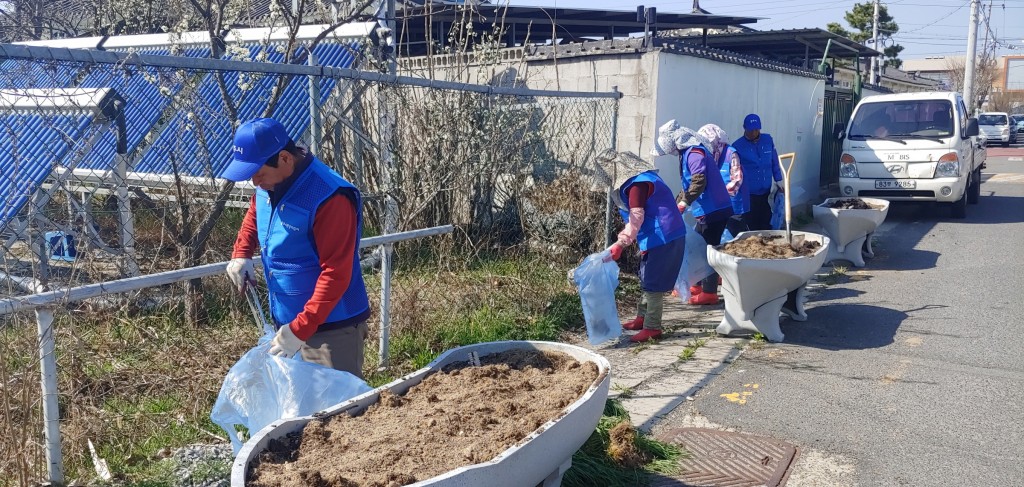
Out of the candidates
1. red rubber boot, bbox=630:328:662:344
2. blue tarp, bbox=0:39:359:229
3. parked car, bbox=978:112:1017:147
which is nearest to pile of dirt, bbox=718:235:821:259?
red rubber boot, bbox=630:328:662:344

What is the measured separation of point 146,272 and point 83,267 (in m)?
0.72

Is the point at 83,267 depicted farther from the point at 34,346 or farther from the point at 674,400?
the point at 674,400

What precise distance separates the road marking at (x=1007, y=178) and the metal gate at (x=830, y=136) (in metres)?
6.03

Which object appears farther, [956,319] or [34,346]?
[956,319]

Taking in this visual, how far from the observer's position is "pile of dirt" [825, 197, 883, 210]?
960 centimetres

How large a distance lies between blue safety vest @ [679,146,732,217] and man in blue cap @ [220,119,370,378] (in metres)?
4.13

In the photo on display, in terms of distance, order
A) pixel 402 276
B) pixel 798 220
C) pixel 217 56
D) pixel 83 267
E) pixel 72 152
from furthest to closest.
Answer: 1. pixel 798 220
2. pixel 402 276
3. pixel 217 56
4. pixel 72 152
5. pixel 83 267

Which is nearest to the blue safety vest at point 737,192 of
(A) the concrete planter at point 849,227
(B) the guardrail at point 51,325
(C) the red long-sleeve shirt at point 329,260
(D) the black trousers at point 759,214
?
(D) the black trousers at point 759,214

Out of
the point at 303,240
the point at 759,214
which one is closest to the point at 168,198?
the point at 303,240

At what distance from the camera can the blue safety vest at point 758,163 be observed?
829cm

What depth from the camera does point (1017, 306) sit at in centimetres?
736

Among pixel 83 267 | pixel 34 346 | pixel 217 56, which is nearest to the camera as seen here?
pixel 34 346

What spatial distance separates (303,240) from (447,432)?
3.16 feet

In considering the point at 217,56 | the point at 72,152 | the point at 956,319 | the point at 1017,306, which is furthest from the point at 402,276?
the point at 1017,306
